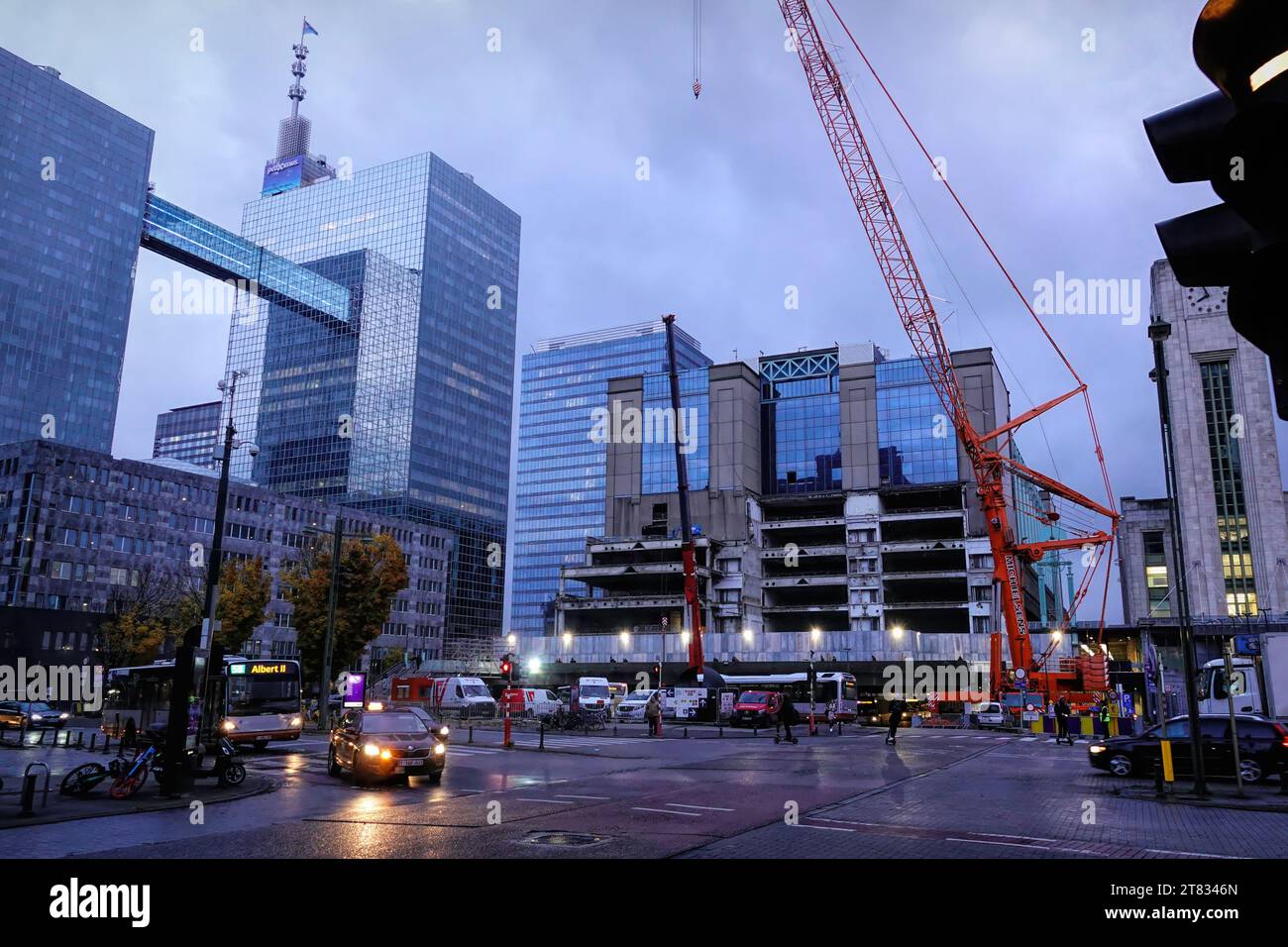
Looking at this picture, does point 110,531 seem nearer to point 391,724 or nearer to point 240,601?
point 240,601

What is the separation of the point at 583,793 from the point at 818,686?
44509 mm

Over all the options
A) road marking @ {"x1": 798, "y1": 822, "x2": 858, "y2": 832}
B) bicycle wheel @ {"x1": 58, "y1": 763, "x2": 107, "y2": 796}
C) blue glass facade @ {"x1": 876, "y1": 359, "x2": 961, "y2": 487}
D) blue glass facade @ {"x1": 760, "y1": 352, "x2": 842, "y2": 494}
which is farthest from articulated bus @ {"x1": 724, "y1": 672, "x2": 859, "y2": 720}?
blue glass facade @ {"x1": 760, "y1": 352, "x2": 842, "y2": 494}

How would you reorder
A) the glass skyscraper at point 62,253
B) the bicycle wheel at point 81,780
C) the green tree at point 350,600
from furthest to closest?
the glass skyscraper at point 62,253, the green tree at point 350,600, the bicycle wheel at point 81,780

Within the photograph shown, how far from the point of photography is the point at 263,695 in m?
32.3

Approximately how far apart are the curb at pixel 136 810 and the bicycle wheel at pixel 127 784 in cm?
88

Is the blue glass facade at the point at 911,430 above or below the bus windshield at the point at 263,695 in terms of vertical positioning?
above

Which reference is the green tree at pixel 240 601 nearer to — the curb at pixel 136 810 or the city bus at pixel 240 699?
the city bus at pixel 240 699

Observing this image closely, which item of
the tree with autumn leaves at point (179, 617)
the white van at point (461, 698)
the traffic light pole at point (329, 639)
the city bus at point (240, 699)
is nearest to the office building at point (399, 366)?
the tree with autumn leaves at point (179, 617)

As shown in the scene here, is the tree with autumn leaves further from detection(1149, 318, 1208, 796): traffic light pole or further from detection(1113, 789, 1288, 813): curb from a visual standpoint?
detection(1149, 318, 1208, 796): traffic light pole

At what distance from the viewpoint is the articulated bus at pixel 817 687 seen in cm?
5684

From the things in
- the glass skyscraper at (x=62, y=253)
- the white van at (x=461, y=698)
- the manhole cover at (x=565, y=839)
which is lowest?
the white van at (x=461, y=698)
